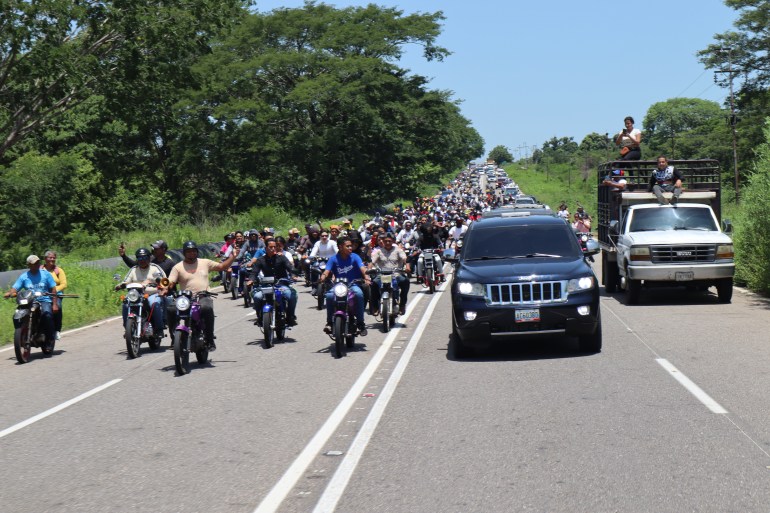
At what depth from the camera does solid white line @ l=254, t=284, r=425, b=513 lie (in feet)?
21.2

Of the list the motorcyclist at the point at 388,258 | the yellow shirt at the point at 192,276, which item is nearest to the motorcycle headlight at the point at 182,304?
the yellow shirt at the point at 192,276

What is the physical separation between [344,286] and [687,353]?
465cm

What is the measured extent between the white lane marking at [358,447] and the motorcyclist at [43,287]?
592 cm

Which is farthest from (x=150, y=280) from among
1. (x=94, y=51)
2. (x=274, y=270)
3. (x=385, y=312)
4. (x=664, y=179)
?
(x=94, y=51)

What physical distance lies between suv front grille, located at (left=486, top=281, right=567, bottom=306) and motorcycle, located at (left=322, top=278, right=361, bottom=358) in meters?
2.25

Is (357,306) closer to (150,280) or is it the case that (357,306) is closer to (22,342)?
(150,280)

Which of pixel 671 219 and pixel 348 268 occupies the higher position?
pixel 671 219

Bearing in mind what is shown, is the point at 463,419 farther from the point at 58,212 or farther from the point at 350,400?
the point at 58,212

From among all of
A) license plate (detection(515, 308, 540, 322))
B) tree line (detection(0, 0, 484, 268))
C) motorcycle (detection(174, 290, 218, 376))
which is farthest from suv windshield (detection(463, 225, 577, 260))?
tree line (detection(0, 0, 484, 268))

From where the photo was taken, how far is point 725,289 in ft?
63.9

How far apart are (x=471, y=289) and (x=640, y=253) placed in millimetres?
7581

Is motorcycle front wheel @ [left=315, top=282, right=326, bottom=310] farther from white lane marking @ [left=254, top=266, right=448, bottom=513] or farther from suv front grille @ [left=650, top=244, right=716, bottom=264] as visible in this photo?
white lane marking @ [left=254, top=266, right=448, bottom=513]

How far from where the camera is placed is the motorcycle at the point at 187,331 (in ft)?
42.2

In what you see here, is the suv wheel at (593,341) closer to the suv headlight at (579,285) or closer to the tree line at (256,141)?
the suv headlight at (579,285)
